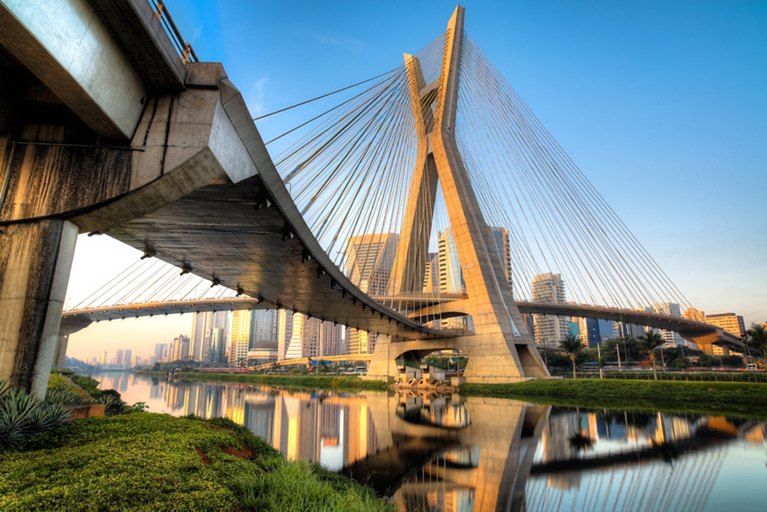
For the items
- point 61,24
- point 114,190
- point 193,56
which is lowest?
point 114,190

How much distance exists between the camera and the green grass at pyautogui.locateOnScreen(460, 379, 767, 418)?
76.6 feet

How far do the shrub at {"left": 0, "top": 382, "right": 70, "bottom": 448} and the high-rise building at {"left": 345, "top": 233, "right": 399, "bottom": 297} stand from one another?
1965 centimetres

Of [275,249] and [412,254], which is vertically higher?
[412,254]

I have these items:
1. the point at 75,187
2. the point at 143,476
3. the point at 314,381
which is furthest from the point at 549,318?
the point at 143,476

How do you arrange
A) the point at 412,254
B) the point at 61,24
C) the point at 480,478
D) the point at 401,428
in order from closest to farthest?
the point at 61,24 < the point at 480,478 < the point at 401,428 < the point at 412,254

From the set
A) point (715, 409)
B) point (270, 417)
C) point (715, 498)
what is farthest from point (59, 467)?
point (715, 409)

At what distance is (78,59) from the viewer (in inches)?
251

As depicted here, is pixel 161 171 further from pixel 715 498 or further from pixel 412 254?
pixel 412 254

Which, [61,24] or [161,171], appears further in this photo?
[161,171]

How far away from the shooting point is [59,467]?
16.6 ft

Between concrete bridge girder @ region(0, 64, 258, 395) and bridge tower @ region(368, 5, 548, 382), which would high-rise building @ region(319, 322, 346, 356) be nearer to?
bridge tower @ region(368, 5, 548, 382)

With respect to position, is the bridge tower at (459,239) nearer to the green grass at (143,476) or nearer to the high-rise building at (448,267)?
the green grass at (143,476)

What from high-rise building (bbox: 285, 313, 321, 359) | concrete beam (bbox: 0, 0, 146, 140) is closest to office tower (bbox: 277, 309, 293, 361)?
high-rise building (bbox: 285, 313, 321, 359)

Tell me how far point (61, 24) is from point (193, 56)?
2.74 meters
